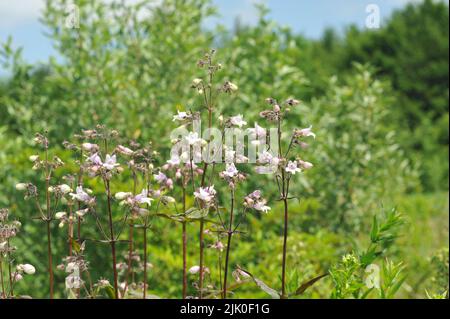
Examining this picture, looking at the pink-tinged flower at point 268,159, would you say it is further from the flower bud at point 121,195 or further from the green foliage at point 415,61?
the green foliage at point 415,61

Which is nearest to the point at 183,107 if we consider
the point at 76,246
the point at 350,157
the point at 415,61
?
the point at 350,157

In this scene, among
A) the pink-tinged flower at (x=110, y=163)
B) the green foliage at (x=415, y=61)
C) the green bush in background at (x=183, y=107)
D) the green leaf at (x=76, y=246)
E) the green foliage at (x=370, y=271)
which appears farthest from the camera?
the green foliage at (x=415, y=61)

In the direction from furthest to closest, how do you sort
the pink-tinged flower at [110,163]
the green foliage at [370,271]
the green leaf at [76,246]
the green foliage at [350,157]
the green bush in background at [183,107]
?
the green foliage at [350,157] → the green bush in background at [183,107] → the green foliage at [370,271] → the green leaf at [76,246] → the pink-tinged flower at [110,163]

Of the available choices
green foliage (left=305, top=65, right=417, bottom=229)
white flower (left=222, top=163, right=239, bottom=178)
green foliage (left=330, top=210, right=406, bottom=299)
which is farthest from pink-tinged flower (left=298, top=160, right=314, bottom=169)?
green foliage (left=305, top=65, right=417, bottom=229)

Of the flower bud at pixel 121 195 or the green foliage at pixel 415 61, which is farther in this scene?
the green foliage at pixel 415 61

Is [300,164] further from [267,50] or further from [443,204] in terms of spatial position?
[443,204]

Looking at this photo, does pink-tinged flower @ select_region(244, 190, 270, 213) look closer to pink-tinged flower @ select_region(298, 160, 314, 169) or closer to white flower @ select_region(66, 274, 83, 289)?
pink-tinged flower @ select_region(298, 160, 314, 169)

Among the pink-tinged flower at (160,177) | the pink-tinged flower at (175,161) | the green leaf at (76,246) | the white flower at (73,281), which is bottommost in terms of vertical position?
the white flower at (73,281)

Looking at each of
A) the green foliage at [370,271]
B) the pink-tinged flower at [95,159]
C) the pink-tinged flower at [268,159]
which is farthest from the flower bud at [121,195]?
the green foliage at [370,271]

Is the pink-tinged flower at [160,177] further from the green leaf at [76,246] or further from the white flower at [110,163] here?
the green leaf at [76,246]

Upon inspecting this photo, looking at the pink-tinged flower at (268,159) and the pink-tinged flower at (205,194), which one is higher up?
the pink-tinged flower at (268,159)

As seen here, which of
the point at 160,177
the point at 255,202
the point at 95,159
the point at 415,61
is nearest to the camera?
the point at 95,159

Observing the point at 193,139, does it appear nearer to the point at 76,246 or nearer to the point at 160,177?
the point at 160,177

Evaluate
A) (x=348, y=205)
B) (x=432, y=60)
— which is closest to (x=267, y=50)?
(x=348, y=205)
